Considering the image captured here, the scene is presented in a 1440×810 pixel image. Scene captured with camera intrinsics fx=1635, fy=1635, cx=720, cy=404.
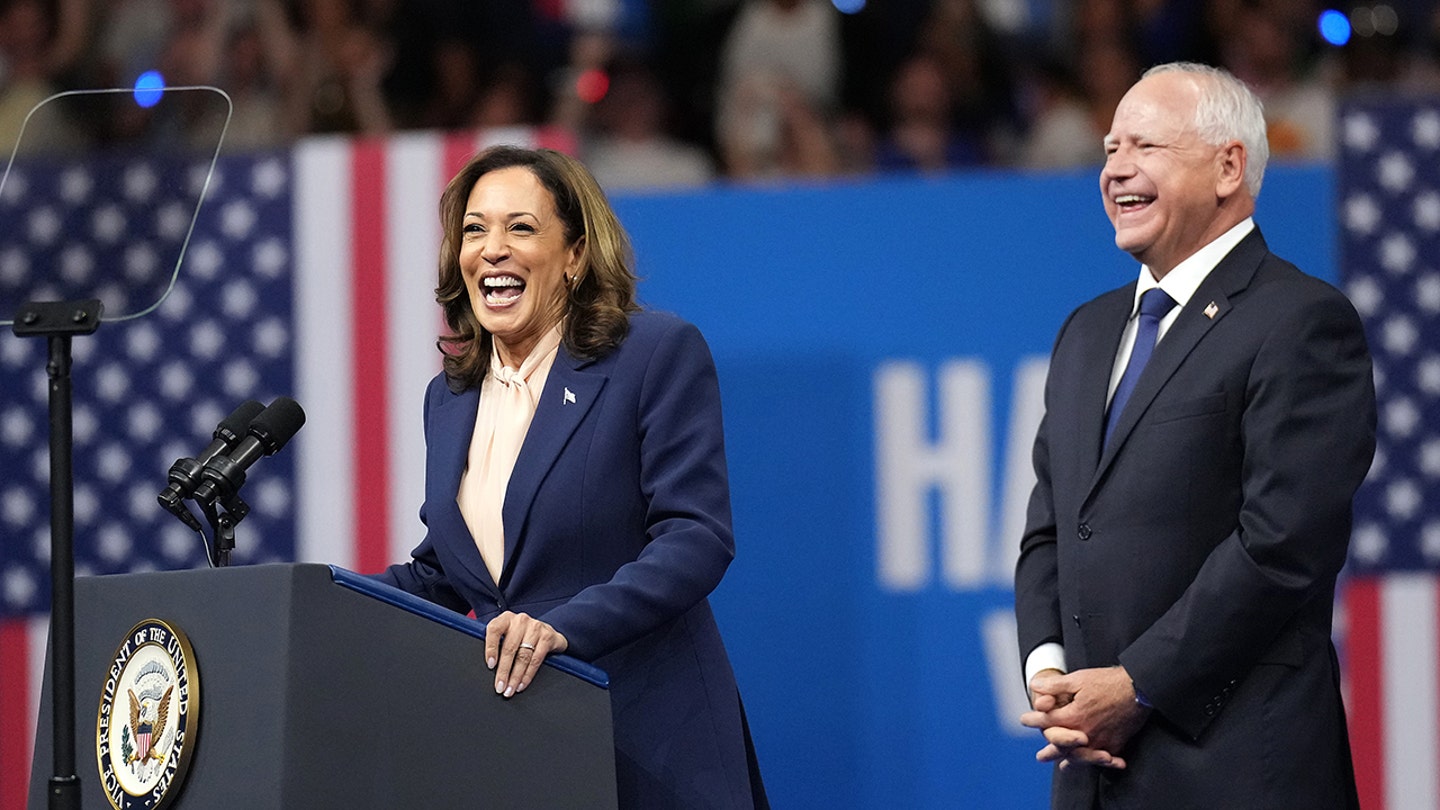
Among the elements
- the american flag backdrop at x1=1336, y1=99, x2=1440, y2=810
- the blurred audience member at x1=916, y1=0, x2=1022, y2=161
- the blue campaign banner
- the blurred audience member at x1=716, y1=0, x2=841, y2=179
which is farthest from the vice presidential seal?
the blurred audience member at x1=916, y1=0, x2=1022, y2=161

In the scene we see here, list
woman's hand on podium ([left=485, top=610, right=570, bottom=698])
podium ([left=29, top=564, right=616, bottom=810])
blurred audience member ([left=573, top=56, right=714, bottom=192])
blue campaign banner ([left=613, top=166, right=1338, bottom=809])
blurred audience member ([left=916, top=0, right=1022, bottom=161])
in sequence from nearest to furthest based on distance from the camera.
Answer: podium ([left=29, top=564, right=616, bottom=810])
woman's hand on podium ([left=485, top=610, right=570, bottom=698])
blue campaign banner ([left=613, top=166, right=1338, bottom=809])
blurred audience member ([left=573, top=56, right=714, bottom=192])
blurred audience member ([left=916, top=0, right=1022, bottom=161])

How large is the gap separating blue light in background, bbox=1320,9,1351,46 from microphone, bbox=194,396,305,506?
13.4ft

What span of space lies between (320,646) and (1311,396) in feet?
4.29

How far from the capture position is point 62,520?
1.83 m

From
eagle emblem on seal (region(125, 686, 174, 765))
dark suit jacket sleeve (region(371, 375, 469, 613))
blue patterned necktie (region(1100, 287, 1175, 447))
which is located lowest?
eagle emblem on seal (region(125, 686, 174, 765))

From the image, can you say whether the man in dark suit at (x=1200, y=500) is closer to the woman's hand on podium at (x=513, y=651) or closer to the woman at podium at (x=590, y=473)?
the woman at podium at (x=590, y=473)

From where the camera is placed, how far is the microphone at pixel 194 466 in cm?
192

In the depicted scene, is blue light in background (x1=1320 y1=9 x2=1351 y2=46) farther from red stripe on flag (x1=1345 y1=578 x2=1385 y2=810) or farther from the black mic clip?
the black mic clip

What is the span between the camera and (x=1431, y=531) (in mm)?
3113

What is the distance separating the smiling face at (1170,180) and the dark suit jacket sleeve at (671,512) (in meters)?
0.67

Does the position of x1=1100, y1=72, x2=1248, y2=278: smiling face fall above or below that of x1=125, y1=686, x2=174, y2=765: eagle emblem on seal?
above

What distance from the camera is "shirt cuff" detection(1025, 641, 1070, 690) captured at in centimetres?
237

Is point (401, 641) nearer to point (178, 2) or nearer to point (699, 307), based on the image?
point (699, 307)

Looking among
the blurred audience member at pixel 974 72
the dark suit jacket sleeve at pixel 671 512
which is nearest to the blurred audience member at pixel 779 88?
the blurred audience member at pixel 974 72
